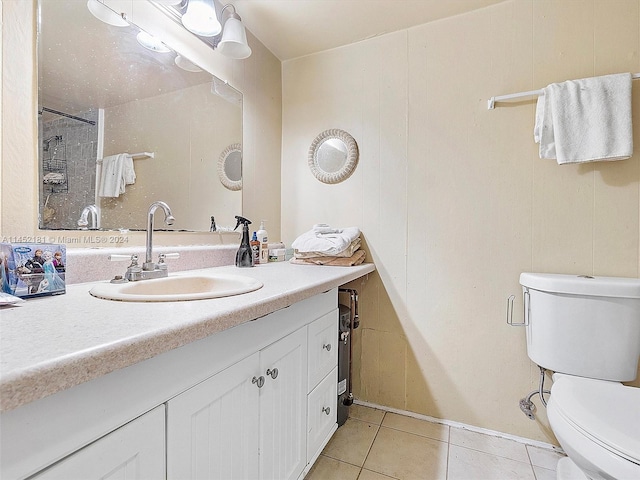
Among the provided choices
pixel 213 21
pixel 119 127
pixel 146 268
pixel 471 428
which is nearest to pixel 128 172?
pixel 119 127

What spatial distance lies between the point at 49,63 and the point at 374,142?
4.70ft

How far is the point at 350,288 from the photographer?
6.33 feet

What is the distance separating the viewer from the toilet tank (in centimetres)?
124

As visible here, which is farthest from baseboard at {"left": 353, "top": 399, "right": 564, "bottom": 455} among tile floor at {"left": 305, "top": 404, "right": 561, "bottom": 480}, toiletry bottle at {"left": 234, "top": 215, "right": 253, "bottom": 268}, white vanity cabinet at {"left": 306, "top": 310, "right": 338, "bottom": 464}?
toiletry bottle at {"left": 234, "top": 215, "right": 253, "bottom": 268}

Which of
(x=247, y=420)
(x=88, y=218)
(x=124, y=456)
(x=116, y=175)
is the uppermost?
(x=116, y=175)

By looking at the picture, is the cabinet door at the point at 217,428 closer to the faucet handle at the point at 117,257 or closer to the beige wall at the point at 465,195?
the faucet handle at the point at 117,257

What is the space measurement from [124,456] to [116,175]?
0.96m

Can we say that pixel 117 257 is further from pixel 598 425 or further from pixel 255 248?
pixel 598 425

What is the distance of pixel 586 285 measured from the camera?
1.27 m

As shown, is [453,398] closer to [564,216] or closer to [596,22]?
[564,216]

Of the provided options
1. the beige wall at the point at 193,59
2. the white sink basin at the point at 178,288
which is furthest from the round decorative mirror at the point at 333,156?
the white sink basin at the point at 178,288

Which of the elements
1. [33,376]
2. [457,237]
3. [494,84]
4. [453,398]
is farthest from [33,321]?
[494,84]

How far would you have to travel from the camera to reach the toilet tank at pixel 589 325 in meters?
1.24

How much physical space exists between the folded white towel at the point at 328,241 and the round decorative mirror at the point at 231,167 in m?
0.47
